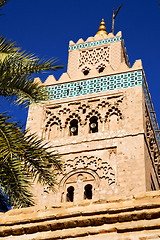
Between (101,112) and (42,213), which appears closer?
(42,213)

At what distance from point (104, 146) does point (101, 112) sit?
4.28 feet

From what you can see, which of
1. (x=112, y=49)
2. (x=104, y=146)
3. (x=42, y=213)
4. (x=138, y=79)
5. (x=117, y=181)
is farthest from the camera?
(x=112, y=49)

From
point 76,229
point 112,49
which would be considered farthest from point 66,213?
point 112,49

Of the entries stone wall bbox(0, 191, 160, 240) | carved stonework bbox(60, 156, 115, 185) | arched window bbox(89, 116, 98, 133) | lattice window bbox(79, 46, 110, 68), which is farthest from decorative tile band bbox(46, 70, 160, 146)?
stone wall bbox(0, 191, 160, 240)

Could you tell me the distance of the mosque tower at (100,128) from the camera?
46.4 ft

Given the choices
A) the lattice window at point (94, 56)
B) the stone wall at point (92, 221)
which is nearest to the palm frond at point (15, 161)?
the stone wall at point (92, 221)

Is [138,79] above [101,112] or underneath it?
above

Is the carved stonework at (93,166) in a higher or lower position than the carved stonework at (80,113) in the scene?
lower

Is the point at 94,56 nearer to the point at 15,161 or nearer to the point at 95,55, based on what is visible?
the point at 95,55

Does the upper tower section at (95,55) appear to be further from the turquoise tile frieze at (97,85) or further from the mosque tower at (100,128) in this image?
the turquoise tile frieze at (97,85)

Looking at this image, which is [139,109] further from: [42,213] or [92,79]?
[42,213]

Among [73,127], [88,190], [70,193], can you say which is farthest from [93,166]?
[73,127]

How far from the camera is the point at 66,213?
5.50m

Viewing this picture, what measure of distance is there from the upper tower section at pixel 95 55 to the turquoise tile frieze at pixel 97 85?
32 cm
